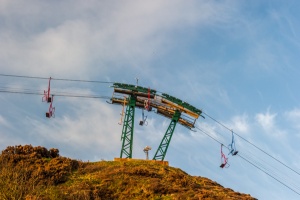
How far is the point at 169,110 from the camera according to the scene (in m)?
50.0

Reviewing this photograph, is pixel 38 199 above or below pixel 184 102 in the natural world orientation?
below

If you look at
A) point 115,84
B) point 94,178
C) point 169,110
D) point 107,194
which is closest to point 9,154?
point 94,178

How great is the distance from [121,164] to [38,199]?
15.7 metres

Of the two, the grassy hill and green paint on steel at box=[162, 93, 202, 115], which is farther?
green paint on steel at box=[162, 93, 202, 115]

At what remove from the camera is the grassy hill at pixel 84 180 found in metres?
26.9

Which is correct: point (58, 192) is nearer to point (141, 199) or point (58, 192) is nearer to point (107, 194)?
point (107, 194)

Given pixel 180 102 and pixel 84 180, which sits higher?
pixel 180 102

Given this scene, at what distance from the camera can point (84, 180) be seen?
32.5 m

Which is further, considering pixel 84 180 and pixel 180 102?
pixel 180 102

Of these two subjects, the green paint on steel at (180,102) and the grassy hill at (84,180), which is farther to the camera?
the green paint on steel at (180,102)

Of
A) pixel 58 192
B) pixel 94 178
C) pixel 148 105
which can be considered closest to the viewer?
pixel 58 192

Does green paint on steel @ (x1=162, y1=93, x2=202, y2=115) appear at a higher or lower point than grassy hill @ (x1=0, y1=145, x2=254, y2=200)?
higher

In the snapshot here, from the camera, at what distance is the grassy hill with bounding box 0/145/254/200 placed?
26.9 metres

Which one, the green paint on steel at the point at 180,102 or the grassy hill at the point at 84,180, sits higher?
the green paint on steel at the point at 180,102
